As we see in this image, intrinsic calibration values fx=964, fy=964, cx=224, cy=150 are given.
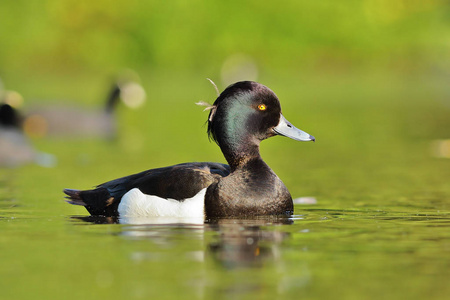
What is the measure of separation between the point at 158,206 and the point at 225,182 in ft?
2.09

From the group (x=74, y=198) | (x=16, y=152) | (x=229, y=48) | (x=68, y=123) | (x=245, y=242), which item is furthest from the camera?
(x=229, y=48)

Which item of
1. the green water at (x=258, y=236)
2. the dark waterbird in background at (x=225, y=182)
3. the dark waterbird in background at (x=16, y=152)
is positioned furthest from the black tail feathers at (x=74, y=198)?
the dark waterbird in background at (x=16, y=152)

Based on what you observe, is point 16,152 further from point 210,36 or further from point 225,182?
point 210,36

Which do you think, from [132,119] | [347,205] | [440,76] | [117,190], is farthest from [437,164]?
[440,76]

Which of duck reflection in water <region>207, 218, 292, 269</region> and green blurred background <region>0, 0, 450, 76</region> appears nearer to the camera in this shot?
duck reflection in water <region>207, 218, 292, 269</region>

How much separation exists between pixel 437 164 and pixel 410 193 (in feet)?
9.89

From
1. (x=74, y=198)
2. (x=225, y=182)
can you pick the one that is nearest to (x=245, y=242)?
(x=225, y=182)

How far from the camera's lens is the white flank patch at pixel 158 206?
27.2 feet

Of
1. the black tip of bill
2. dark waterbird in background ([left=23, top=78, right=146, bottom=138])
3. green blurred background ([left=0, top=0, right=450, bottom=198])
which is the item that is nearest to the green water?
the black tip of bill

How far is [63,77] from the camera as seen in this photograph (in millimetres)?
37188

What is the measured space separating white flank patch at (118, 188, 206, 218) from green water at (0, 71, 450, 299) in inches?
8.5

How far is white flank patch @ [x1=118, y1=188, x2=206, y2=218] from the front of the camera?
8281 millimetres

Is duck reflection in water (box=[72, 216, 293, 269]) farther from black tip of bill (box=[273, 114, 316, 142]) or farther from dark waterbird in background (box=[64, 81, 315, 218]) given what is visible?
black tip of bill (box=[273, 114, 316, 142])

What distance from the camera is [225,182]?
8305mm
